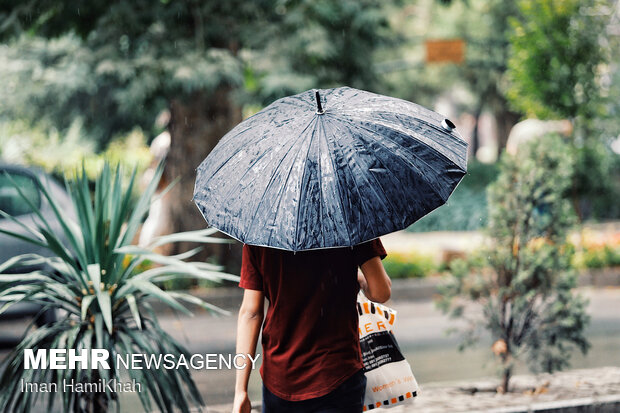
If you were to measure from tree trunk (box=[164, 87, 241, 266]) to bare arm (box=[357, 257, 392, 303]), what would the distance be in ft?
28.4

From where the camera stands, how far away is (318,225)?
2756mm

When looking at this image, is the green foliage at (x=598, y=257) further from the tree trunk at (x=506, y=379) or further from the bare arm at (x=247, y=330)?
the bare arm at (x=247, y=330)

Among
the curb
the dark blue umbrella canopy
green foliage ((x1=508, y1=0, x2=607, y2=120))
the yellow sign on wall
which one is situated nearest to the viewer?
the dark blue umbrella canopy

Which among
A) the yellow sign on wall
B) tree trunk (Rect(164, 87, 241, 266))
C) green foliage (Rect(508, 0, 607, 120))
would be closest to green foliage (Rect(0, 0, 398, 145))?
tree trunk (Rect(164, 87, 241, 266))

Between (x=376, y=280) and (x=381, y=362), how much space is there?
1.69 feet

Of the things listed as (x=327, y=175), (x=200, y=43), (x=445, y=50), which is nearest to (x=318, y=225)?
(x=327, y=175)

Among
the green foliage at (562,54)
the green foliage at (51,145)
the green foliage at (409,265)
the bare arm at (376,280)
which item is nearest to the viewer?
the bare arm at (376,280)

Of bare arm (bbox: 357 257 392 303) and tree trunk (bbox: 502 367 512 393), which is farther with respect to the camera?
tree trunk (bbox: 502 367 512 393)

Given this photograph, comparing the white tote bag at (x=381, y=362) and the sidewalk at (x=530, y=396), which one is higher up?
the white tote bag at (x=381, y=362)

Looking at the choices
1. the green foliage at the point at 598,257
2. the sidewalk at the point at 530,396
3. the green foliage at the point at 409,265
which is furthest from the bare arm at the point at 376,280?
the green foliage at the point at 598,257

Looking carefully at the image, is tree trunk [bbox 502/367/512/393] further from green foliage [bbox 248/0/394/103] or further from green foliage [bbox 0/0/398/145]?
green foliage [bbox 248/0/394/103]

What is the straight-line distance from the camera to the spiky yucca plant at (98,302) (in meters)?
4.07

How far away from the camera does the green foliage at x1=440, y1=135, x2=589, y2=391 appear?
5.90m

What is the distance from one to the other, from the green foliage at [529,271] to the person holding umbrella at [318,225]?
10.2 feet
